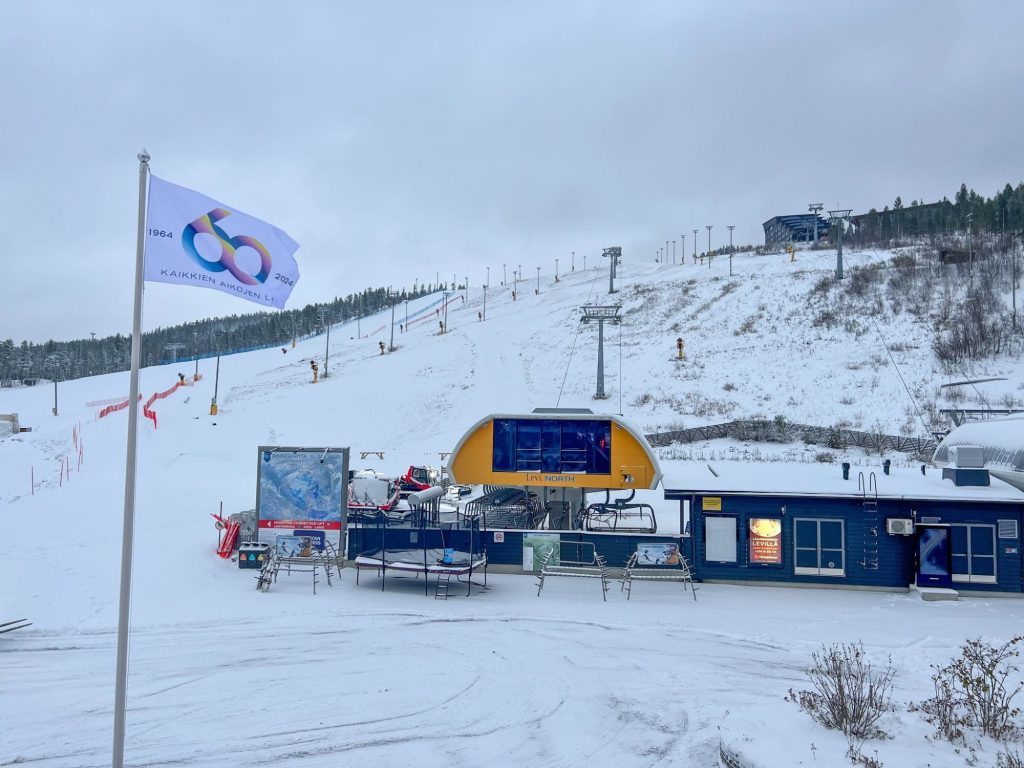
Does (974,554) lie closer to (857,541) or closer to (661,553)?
(857,541)

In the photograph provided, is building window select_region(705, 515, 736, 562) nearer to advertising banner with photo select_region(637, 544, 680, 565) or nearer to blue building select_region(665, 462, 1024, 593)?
blue building select_region(665, 462, 1024, 593)

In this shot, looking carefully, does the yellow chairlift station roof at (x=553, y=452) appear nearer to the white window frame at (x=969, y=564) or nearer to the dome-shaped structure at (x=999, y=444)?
the white window frame at (x=969, y=564)

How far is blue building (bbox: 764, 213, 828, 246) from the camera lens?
4695 inches

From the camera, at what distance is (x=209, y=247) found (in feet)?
27.0

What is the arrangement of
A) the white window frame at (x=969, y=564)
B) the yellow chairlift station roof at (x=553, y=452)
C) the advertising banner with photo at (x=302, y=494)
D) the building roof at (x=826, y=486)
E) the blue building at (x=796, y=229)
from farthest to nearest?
the blue building at (x=796, y=229), the yellow chairlift station roof at (x=553, y=452), the advertising banner with photo at (x=302, y=494), the building roof at (x=826, y=486), the white window frame at (x=969, y=564)

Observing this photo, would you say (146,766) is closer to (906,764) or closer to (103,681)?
(103,681)

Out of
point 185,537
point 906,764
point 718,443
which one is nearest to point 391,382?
point 718,443

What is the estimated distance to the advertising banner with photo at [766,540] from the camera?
57.7 ft

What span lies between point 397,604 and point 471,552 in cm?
254

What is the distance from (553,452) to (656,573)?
5.30 m

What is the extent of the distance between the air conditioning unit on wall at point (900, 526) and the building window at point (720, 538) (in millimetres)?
3380

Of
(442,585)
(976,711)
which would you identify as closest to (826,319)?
(442,585)

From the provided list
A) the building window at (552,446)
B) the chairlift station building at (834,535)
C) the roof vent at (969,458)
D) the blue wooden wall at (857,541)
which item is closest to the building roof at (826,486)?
the chairlift station building at (834,535)

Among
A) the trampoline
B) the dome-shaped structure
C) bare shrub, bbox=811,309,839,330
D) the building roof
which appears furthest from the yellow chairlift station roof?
bare shrub, bbox=811,309,839,330
